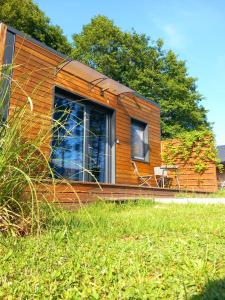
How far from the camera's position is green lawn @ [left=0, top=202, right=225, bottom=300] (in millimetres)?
1489

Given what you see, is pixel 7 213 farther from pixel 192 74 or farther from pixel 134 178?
pixel 192 74

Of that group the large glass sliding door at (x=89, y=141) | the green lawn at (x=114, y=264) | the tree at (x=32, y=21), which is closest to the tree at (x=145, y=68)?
the tree at (x=32, y=21)

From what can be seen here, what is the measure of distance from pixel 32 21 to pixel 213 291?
21571mm

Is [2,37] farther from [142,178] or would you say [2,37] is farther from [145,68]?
[145,68]

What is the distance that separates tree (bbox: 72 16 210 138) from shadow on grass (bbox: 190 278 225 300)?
23529 mm

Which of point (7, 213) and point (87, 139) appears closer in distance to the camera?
point (7, 213)

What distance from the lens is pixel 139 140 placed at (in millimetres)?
9172

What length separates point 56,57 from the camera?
6.59 m

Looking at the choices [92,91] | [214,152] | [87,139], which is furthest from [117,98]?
[214,152]

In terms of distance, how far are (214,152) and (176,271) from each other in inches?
370

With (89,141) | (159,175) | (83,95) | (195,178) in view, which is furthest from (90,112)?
(195,178)

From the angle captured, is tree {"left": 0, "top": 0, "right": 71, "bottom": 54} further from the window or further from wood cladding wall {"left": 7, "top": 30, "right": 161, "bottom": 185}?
the window

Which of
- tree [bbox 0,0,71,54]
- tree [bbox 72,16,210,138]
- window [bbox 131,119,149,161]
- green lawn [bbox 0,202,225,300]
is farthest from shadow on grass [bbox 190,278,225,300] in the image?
tree [bbox 72,16,210,138]

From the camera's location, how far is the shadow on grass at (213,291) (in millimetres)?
1351
